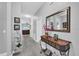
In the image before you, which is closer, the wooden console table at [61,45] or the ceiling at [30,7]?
the wooden console table at [61,45]

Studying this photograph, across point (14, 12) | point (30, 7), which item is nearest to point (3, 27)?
point (14, 12)

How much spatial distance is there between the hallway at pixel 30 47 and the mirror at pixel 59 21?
13.9 inches

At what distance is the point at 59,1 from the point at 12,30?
945mm

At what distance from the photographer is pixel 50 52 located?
1.54 meters

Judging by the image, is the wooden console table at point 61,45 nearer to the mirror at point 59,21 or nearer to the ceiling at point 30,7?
the mirror at point 59,21

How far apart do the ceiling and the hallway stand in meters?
0.45

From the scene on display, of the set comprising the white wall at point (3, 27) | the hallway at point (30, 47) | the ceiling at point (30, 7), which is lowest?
the hallway at point (30, 47)

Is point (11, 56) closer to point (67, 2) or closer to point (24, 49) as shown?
point (24, 49)

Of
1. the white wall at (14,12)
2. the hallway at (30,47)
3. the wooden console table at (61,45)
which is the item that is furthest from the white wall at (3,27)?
the wooden console table at (61,45)

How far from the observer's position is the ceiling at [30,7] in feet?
5.00

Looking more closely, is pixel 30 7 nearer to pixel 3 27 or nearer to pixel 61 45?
pixel 3 27

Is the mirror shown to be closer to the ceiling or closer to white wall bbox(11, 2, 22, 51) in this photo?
the ceiling

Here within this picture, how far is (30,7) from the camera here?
5.07ft

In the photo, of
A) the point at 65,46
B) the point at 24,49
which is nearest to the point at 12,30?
the point at 24,49
